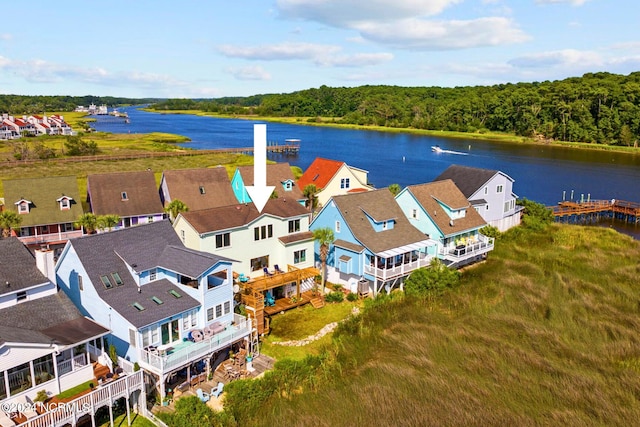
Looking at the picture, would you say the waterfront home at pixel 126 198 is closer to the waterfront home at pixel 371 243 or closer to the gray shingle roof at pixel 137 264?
the waterfront home at pixel 371 243

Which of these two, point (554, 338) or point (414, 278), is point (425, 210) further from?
point (554, 338)

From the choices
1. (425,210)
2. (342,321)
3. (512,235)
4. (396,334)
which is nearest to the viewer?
(396,334)

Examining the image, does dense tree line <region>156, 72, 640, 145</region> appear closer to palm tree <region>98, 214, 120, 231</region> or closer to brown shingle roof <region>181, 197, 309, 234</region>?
brown shingle roof <region>181, 197, 309, 234</region>

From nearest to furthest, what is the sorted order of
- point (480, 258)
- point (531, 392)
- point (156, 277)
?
point (531, 392), point (156, 277), point (480, 258)

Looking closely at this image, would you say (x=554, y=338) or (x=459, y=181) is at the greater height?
(x=459, y=181)

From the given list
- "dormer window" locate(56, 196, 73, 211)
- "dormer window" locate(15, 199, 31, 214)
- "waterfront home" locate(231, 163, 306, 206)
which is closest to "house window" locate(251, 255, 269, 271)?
"waterfront home" locate(231, 163, 306, 206)

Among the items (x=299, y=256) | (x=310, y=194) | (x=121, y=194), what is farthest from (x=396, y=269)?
(x=121, y=194)

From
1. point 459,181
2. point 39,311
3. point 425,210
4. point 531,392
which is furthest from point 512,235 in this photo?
point 39,311

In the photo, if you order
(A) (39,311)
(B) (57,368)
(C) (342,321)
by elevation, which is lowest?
(C) (342,321)
